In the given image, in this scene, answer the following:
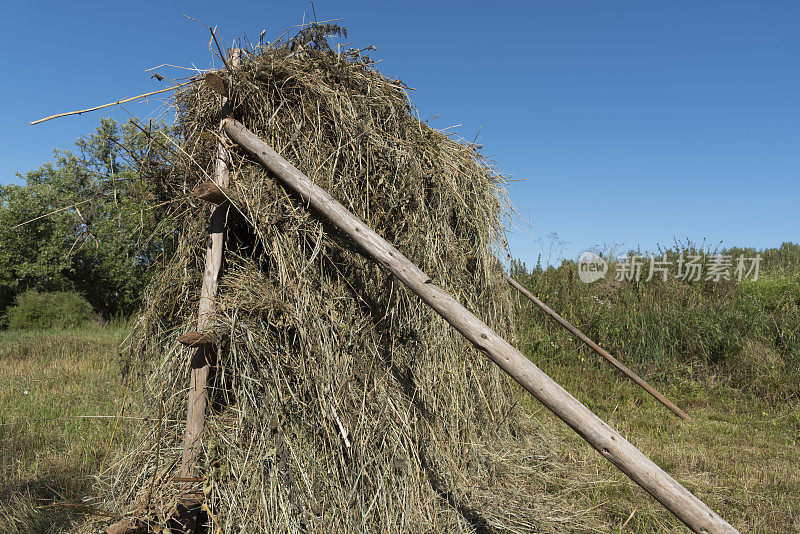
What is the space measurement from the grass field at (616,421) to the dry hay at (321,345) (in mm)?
654

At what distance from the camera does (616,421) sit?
5707mm

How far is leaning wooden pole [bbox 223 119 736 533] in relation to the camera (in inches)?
75.1

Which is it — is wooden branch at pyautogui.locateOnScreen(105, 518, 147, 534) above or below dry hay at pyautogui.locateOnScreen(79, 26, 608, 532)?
below

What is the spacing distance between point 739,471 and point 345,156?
4692 millimetres

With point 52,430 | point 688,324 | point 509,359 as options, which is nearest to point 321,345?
point 509,359

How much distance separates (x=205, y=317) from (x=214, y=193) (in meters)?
0.78

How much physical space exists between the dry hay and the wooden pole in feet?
0.21

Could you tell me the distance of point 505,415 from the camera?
4527 mm

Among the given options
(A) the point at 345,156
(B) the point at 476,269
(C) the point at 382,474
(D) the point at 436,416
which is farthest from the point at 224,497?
(B) the point at 476,269

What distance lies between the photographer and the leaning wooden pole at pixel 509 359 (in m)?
1.91

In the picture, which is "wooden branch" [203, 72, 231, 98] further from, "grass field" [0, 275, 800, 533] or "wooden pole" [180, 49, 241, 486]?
"grass field" [0, 275, 800, 533]

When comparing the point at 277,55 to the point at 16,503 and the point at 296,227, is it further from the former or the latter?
the point at 16,503

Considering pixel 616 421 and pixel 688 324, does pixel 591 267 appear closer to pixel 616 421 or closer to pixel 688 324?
pixel 688 324

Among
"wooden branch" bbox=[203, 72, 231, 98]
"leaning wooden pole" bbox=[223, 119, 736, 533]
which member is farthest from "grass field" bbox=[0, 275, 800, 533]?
"wooden branch" bbox=[203, 72, 231, 98]
